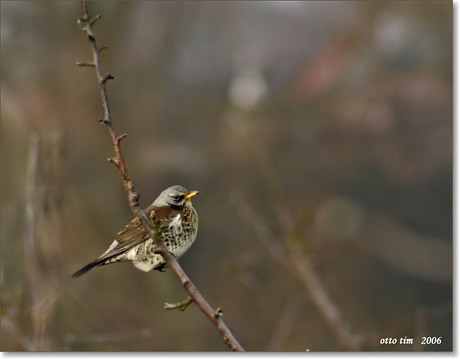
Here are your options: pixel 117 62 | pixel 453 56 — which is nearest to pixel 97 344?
pixel 117 62

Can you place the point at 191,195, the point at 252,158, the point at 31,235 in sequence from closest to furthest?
the point at 191,195 → the point at 31,235 → the point at 252,158

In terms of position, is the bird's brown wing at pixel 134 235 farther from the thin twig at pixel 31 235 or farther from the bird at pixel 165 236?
the thin twig at pixel 31 235

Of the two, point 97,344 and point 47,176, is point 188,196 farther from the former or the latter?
point 97,344

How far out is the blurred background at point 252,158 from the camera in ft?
7.79

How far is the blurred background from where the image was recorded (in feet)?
7.79

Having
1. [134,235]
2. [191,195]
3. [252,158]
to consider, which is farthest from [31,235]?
[252,158]

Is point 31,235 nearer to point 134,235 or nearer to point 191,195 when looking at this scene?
point 134,235

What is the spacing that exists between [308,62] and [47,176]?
3.96ft

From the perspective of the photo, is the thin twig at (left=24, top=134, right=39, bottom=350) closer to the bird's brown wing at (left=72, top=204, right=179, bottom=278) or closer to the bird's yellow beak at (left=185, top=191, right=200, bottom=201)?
the bird's brown wing at (left=72, top=204, right=179, bottom=278)

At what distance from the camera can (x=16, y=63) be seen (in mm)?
2623

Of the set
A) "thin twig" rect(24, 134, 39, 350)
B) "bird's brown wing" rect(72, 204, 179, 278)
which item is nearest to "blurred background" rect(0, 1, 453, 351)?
"thin twig" rect(24, 134, 39, 350)

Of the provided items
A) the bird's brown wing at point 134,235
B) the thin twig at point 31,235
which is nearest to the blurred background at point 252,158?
the thin twig at point 31,235

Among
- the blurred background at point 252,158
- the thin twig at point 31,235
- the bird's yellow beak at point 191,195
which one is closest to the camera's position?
the bird's yellow beak at point 191,195

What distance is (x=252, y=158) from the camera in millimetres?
2639
